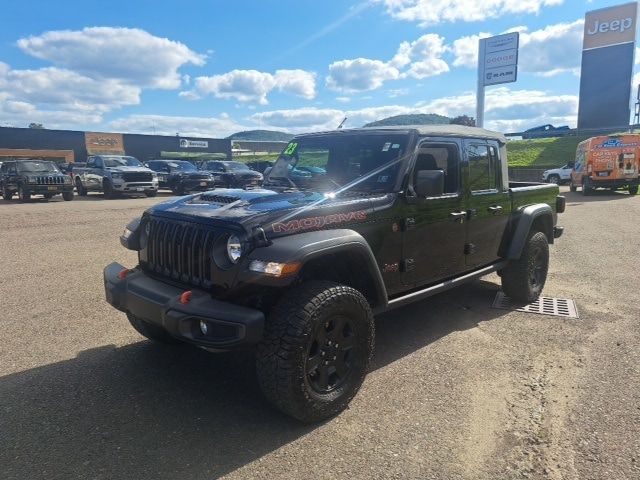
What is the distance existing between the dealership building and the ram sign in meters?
43.7

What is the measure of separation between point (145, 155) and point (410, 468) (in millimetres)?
51505

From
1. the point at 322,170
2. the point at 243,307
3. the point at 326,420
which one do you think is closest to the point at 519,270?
the point at 322,170

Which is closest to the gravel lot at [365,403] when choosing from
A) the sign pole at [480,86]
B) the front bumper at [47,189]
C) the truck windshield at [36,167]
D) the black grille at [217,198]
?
the black grille at [217,198]

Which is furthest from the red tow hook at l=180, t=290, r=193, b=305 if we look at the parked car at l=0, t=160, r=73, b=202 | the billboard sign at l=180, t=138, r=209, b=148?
the billboard sign at l=180, t=138, r=209, b=148

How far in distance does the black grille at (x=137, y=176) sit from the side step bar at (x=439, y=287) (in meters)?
18.6

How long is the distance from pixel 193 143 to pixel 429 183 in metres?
52.9

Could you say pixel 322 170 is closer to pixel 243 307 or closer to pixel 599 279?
pixel 243 307

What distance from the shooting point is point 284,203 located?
338 cm

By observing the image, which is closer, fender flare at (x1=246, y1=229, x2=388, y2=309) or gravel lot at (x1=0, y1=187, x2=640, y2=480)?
gravel lot at (x1=0, y1=187, x2=640, y2=480)

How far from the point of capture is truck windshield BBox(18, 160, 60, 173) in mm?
18703

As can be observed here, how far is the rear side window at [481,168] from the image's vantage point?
467cm

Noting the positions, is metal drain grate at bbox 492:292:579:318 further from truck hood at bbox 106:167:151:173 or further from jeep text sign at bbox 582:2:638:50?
jeep text sign at bbox 582:2:638:50

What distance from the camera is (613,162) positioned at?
19.6 metres

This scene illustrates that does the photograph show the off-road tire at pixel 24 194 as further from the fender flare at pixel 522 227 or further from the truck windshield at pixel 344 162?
the fender flare at pixel 522 227
